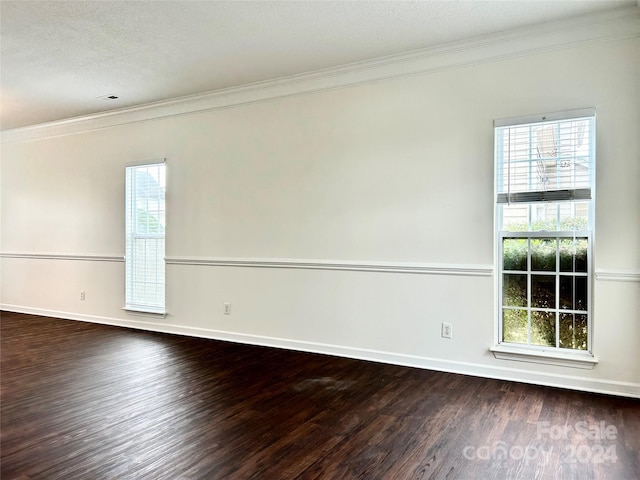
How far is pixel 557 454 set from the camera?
2240 millimetres

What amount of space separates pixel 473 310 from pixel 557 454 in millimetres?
1440

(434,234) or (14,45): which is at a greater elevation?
(14,45)

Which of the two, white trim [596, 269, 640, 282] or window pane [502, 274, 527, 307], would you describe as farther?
window pane [502, 274, 527, 307]

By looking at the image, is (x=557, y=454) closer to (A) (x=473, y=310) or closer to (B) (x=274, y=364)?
(A) (x=473, y=310)

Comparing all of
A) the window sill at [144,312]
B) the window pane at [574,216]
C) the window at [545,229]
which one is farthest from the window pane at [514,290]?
the window sill at [144,312]

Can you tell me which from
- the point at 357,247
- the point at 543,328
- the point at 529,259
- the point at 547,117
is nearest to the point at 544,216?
the point at 529,259

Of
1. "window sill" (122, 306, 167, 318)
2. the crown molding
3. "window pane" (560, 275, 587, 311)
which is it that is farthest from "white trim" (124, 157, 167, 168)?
"window pane" (560, 275, 587, 311)

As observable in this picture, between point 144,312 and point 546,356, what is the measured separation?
4375 millimetres

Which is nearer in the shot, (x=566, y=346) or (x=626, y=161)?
(x=626, y=161)

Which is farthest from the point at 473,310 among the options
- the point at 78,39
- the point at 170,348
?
the point at 78,39

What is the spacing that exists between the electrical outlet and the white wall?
0.05 metres

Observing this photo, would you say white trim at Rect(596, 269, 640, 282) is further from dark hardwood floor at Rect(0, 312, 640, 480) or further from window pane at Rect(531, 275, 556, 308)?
dark hardwood floor at Rect(0, 312, 640, 480)

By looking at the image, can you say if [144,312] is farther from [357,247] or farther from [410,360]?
[410,360]

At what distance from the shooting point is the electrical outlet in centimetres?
366
